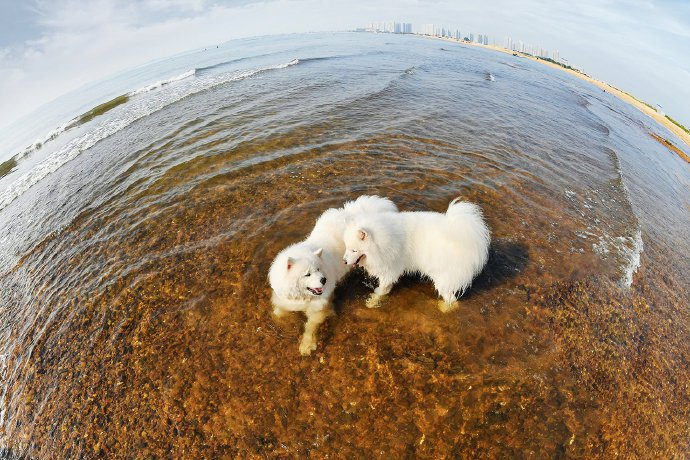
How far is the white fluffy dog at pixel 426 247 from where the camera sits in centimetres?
403

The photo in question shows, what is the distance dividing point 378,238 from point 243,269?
8.24ft

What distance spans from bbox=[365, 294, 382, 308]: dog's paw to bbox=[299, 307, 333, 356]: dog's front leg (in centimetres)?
59

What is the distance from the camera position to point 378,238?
4.11 m

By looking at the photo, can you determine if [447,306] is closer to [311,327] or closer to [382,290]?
[382,290]

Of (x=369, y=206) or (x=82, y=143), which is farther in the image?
(x=82, y=143)

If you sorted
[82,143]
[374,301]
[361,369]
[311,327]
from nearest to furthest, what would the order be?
1. [361,369]
2. [311,327]
3. [374,301]
4. [82,143]

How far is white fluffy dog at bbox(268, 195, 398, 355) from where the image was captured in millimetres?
3961

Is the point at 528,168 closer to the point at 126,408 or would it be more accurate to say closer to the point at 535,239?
the point at 535,239

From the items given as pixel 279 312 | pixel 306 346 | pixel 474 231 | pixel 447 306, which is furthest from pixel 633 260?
pixel 279 312

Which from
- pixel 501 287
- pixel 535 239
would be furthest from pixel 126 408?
pixel 535 239

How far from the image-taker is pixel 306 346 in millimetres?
3951

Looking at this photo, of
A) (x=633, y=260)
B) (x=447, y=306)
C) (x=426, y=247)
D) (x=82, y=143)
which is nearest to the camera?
(x=426, y=247)

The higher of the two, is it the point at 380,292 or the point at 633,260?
the point at 380,292

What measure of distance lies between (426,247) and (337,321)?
Answer: 1.68 meters
